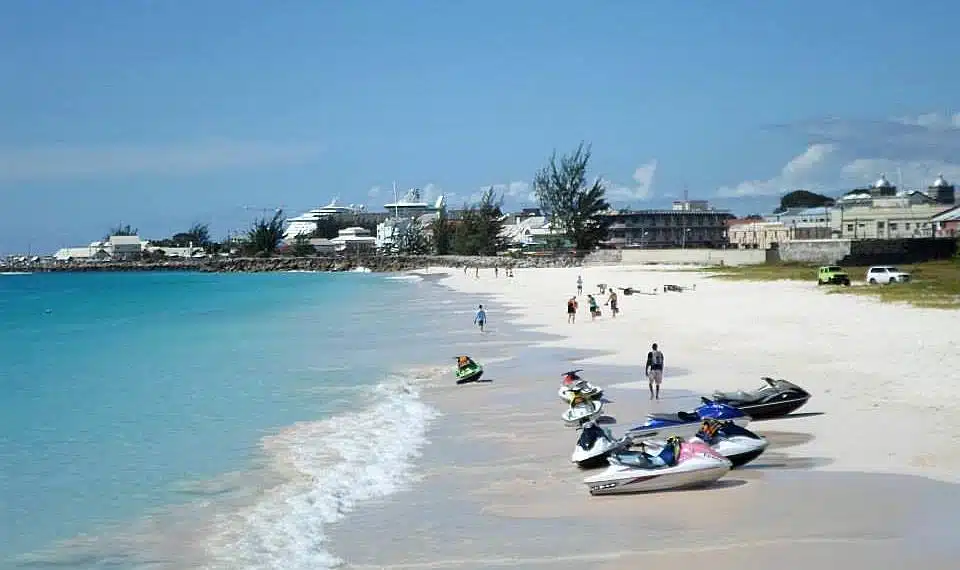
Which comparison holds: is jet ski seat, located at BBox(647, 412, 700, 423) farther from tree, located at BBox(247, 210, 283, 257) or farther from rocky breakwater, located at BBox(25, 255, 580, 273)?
tree, located at BBox(247, 210, 283, 257)

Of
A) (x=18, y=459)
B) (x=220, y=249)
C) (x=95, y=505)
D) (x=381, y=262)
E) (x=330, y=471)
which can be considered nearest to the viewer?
(x=95, y=505)

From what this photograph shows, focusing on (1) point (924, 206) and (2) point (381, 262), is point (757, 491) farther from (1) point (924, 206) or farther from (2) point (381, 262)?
(2) point (381, 262)

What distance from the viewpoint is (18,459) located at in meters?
17.9

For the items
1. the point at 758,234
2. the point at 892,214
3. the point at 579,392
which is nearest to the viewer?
the point at 579,392

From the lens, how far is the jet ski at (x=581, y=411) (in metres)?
18.0

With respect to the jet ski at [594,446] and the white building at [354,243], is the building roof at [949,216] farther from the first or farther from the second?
the white building at [354,243]

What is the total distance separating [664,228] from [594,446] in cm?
12049

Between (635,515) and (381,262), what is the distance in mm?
127996

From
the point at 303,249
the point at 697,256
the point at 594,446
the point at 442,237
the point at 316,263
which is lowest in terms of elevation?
the point at 594,446

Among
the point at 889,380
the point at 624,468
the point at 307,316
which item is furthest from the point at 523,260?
the point at 624,468

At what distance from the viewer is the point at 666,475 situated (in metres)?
13.1

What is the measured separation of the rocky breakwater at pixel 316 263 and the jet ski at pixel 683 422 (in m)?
86.3

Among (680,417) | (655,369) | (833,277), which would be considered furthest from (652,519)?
(833,277)

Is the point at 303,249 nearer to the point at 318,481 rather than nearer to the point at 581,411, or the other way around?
the point at 581,411
